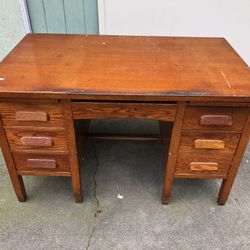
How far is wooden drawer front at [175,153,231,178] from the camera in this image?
1194 mm

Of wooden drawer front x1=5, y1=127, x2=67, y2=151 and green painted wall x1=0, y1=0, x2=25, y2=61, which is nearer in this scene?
wooden drawer front x1=5, y1=127, x2=67, y2=151

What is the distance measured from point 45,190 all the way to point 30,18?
1300 millimetres

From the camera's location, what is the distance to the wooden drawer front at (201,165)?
47.0 inches

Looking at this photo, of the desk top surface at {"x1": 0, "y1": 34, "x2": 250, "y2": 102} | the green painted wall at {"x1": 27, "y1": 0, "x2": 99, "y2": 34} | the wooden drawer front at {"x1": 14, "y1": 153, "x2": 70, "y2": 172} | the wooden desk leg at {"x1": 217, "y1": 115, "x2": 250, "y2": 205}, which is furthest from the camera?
the green painted wall at {"x1": 27, "y1": 0, "x2": 99, "y2": 34}

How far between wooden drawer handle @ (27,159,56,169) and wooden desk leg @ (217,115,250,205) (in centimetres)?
86

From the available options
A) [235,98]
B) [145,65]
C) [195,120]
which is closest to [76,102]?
[145,65]

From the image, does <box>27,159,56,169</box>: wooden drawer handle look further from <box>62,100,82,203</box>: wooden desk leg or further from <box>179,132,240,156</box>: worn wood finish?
<box>179,132,240,156</box>: worn wood finish

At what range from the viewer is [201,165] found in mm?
1213

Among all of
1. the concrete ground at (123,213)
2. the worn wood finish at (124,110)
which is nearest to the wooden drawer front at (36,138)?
the worn wood finish at (124,110)

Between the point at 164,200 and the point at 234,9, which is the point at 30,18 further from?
the point at 164,200

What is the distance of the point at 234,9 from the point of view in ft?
5.76

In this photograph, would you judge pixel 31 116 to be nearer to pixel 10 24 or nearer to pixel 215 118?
pixel 215 118

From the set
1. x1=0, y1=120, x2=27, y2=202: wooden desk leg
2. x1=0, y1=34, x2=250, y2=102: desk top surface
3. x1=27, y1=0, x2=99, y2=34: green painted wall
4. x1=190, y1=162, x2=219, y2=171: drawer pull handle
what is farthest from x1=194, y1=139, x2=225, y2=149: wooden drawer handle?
x1=27, y1=0, x2=99, y2=34: green painted wall

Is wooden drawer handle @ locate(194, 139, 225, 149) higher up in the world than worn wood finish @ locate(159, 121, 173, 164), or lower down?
higher up
